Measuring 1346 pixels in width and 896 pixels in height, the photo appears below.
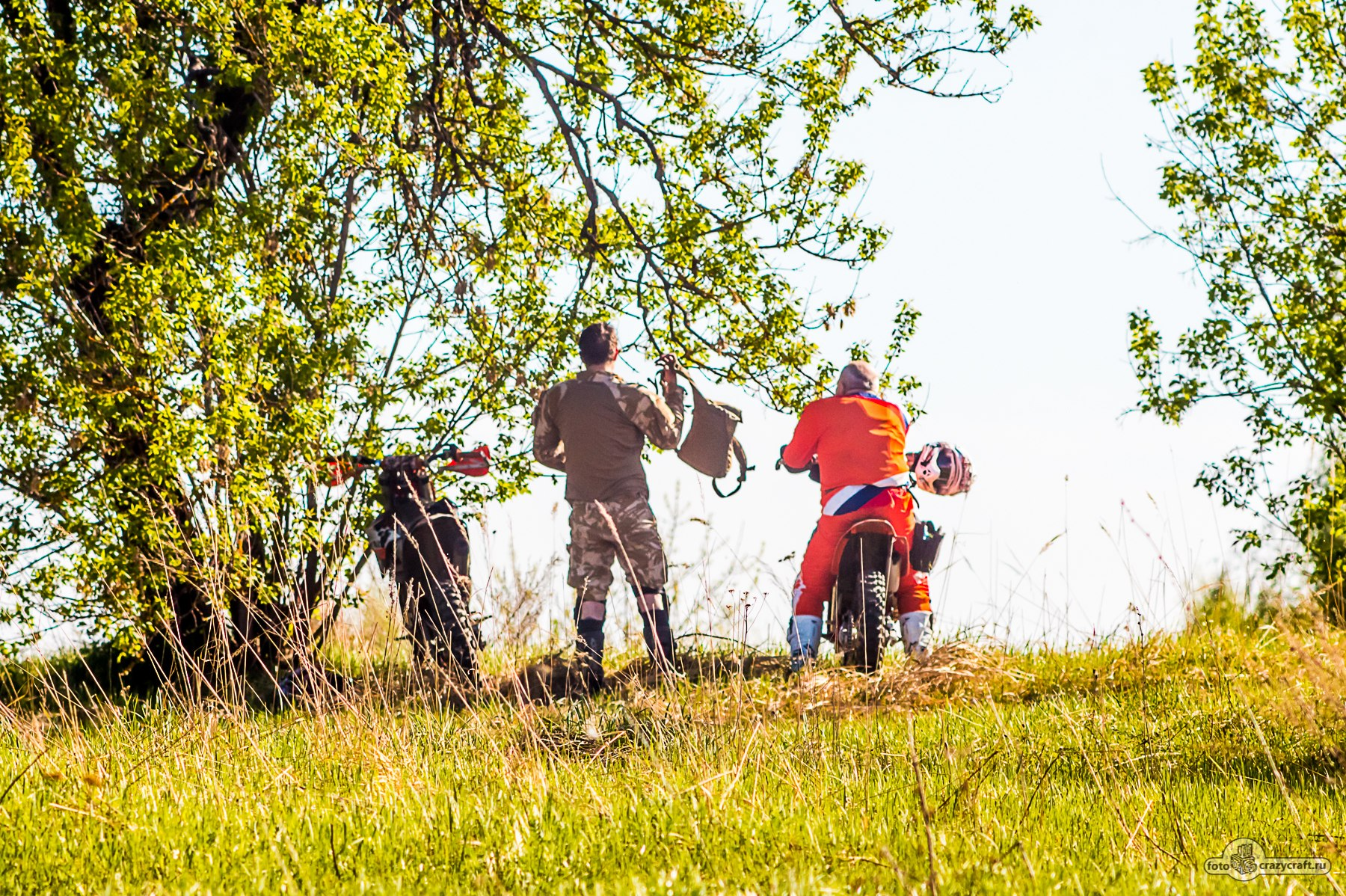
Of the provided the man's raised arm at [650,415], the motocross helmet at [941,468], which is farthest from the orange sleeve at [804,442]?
the man's raised arm at [650,415]

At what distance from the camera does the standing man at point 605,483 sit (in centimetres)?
880

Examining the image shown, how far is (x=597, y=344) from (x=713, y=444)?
114cm

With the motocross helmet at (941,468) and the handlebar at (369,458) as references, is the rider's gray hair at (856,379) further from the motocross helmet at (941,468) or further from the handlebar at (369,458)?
the handlebar at (369,458)

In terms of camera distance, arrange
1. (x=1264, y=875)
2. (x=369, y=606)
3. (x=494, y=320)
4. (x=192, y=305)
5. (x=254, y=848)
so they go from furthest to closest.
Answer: (x=494, y=320) < (x=369, y=606) < (x=192, y=305) < (x=254, y=848) < (x=1264, y=875)

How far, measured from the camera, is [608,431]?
880 centimetres

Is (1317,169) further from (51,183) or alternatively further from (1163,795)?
(51,183)

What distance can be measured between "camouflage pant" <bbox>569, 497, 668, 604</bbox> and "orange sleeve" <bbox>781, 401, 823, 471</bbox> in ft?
3.68

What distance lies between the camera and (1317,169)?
12.7m

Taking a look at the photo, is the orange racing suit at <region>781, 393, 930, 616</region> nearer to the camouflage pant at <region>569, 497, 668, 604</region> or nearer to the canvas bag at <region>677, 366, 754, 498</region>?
the canvas bag at <region>677, 366, 754, 498</region>

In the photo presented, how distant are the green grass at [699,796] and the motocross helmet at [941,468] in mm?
2012

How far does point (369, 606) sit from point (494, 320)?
250 cm

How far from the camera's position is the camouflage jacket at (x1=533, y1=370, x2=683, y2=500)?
8.80 metres

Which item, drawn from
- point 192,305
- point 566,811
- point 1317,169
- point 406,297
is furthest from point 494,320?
point 1317,169

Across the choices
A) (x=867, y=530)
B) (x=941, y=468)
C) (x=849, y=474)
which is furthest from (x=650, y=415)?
(x=941, y=468)
